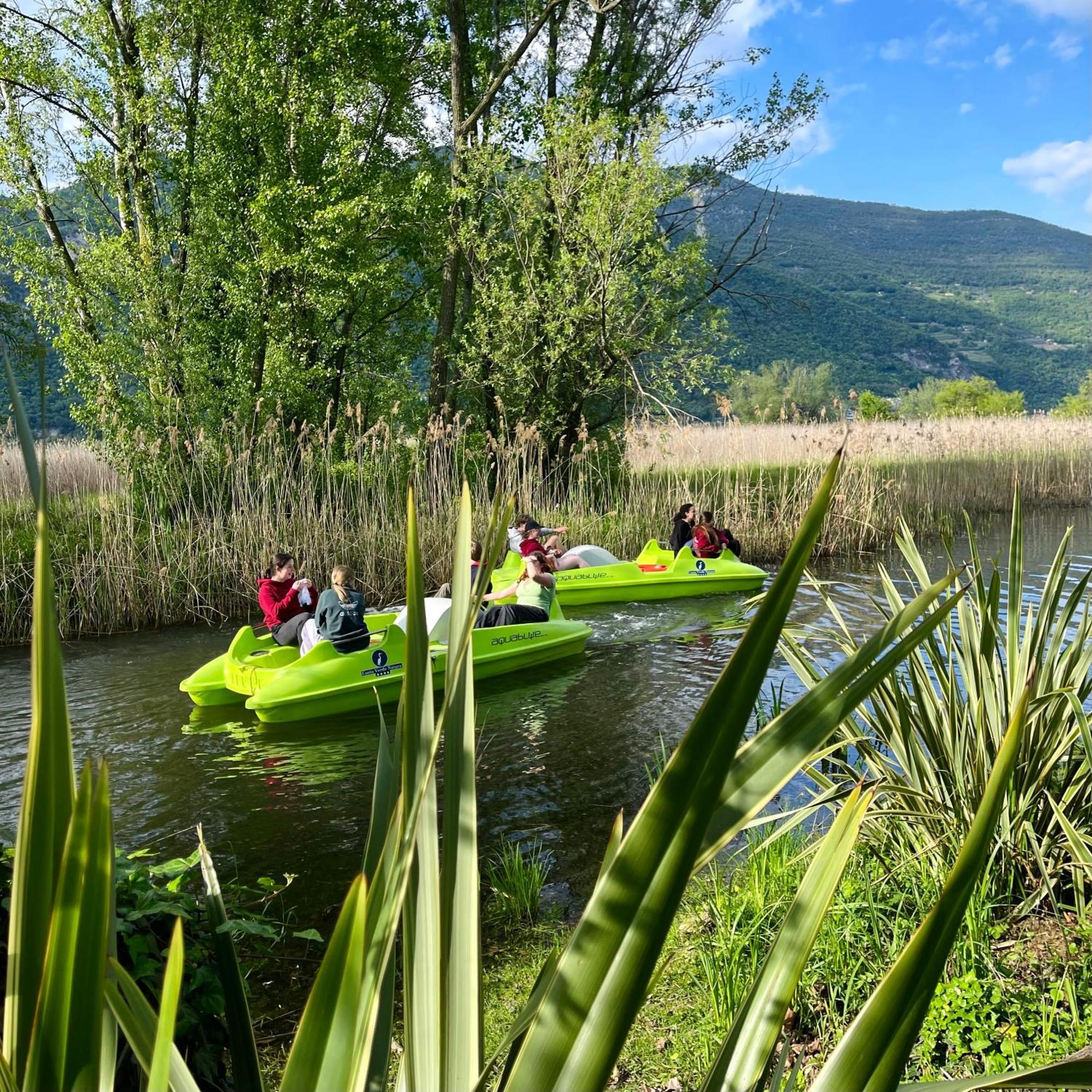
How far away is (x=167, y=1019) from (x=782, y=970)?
1.71ft

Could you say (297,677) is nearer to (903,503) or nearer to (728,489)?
(728,489)

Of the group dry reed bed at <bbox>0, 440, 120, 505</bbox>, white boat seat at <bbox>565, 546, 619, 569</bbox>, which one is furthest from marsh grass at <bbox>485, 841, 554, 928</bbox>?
white boat seat at <bbox>565, 546, 619, 569</bbox>

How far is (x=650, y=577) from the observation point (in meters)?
12.5

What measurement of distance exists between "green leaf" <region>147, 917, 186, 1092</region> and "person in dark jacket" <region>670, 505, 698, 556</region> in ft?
40.6

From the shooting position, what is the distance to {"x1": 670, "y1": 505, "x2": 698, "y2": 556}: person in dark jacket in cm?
1309

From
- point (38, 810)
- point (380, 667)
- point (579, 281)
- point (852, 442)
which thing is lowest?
point (380, 667)

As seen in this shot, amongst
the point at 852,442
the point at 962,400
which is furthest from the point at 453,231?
the point at 962,400

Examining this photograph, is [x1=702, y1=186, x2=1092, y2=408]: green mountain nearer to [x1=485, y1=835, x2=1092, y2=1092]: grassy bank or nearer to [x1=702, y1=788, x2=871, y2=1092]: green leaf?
[x1=485, y1=835, x2=1092, y2=1092]: grassy bank

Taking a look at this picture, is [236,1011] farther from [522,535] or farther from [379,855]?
[522,535]

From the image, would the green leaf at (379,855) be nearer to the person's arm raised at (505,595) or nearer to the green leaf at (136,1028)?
the green leaf at (136,1028)

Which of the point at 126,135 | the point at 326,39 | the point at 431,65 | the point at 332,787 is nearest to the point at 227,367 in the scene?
the point at 126,135

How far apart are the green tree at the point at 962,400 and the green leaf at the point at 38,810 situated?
123 ft

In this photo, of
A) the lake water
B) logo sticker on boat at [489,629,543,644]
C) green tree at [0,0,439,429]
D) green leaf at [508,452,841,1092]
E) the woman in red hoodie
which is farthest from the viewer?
green tree at [0,0,439,429]

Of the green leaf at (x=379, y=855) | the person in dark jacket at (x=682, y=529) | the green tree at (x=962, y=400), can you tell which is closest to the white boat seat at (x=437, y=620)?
the person in dark jacket at (x=682, y=529)
